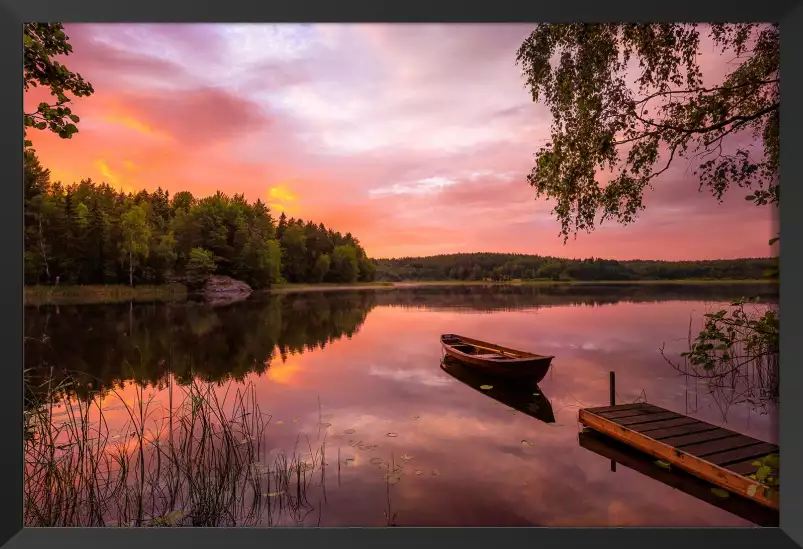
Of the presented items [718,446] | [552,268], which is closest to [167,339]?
[552,268]

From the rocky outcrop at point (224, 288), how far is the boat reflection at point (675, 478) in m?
8.20

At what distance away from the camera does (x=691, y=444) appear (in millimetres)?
3072

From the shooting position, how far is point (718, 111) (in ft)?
9.78

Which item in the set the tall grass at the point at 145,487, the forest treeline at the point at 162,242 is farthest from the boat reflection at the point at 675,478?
the forest treeline at the point at 162,242

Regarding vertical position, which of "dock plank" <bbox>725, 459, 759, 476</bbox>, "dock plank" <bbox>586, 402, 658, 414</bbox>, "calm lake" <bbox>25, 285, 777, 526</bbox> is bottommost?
"calm lake" <bbox>25, 285, 777, 526</bbox>

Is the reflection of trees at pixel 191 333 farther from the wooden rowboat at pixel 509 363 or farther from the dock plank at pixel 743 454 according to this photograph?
the wooden rowboat at pixel 509 363

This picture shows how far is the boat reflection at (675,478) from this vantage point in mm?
2711

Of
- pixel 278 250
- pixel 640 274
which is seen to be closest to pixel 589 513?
pixel 640 274

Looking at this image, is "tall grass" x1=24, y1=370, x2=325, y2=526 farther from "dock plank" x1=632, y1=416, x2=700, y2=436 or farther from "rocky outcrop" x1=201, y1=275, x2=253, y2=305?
"rocky outcrop" x1=201, y1=275, x2=253, y2=305

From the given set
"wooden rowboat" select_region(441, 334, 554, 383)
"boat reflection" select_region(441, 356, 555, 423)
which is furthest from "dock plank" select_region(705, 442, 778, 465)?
"wooden rowboat" select_region(441, 334, 554, 383)

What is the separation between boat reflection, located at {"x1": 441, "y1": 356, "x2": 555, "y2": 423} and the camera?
199 inches

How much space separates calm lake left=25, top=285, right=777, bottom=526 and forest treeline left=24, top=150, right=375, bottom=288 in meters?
1.67

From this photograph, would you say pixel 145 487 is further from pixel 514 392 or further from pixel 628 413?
pixel 514 392

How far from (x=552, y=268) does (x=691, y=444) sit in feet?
12.3
